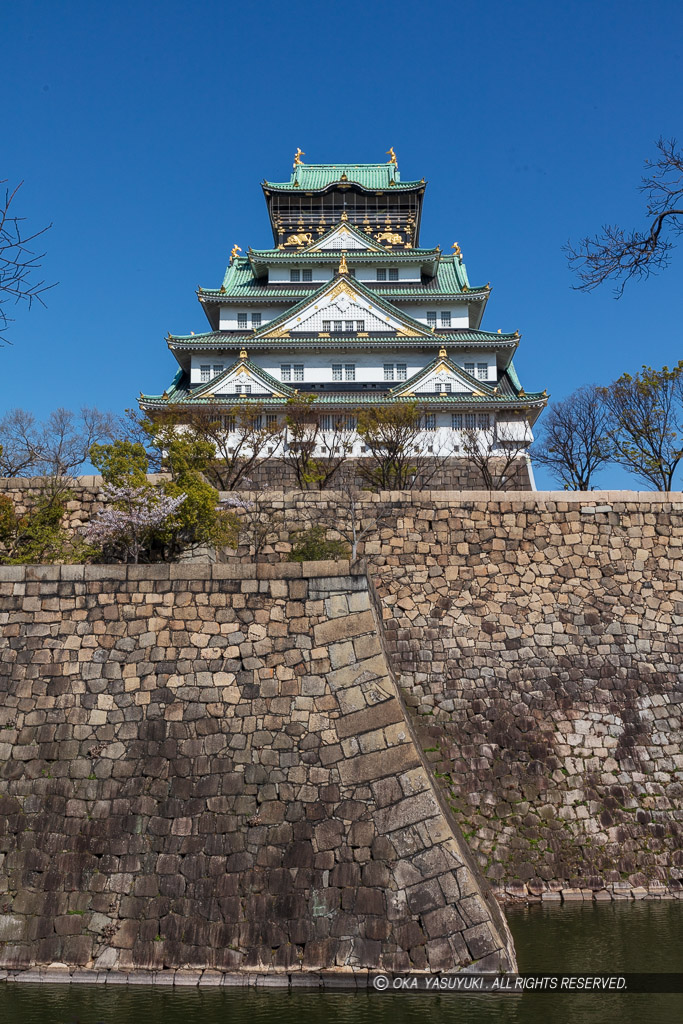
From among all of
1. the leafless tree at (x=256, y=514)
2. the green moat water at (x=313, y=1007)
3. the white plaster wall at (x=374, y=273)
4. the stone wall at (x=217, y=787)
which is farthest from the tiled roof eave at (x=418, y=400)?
the green moat water at (x=313, y=1007)

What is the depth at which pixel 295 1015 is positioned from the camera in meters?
7.34

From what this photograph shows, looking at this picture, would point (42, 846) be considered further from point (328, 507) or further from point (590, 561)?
point (590, 561)

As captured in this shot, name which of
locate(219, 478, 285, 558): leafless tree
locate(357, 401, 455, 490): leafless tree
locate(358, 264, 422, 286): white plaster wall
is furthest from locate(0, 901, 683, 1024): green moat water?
locate(358, 264, 422, 286): white plaster wall

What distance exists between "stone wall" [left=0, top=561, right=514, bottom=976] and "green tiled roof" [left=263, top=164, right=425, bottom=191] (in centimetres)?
3054

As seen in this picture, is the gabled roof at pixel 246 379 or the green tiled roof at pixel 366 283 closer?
the gabled roof at pixel 246 379

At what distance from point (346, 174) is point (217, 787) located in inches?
1305

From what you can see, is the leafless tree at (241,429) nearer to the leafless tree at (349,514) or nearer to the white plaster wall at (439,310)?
the leafless tree at (349,514)

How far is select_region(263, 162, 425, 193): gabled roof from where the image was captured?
3597cm

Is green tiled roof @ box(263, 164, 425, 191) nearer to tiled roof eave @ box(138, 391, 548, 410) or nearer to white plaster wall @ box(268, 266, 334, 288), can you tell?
white plaster wall @ box(268, 266, 334, 288)

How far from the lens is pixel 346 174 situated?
3588 cm

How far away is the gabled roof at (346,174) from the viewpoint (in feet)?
118

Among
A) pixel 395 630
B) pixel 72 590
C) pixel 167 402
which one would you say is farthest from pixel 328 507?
pixel 167 402

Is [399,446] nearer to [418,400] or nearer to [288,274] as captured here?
[418,400]

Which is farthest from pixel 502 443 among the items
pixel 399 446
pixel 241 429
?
pixel 241 429
